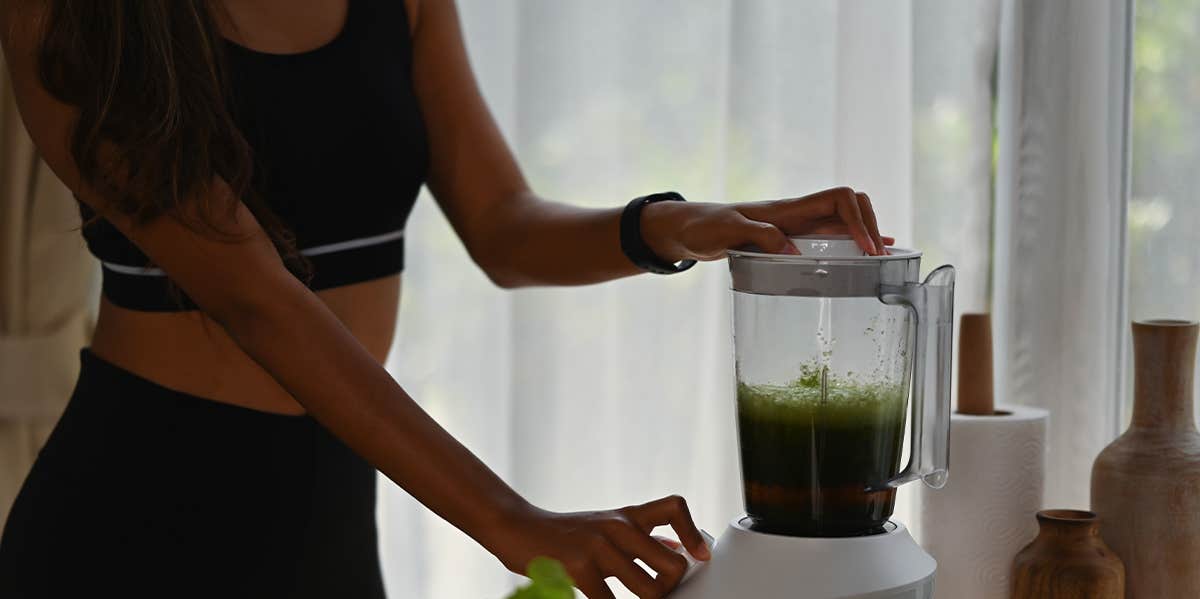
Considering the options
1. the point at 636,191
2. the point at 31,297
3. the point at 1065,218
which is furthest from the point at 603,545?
the point at 31,297

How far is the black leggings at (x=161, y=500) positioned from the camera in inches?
43.9

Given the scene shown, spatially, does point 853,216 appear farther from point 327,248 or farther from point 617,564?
point 327,248

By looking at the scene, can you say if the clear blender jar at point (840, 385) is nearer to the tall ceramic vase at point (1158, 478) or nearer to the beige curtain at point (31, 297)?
the tall ceramic vase at point (1158, 478)

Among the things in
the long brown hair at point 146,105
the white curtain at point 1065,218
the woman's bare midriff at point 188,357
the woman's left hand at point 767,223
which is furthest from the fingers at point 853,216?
the white curtain at point 1065,218

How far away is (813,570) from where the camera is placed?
2.52 feet

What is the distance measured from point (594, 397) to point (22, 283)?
0.86 meters

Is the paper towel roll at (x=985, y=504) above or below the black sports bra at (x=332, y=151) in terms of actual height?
below

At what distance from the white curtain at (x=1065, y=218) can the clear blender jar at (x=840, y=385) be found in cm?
77

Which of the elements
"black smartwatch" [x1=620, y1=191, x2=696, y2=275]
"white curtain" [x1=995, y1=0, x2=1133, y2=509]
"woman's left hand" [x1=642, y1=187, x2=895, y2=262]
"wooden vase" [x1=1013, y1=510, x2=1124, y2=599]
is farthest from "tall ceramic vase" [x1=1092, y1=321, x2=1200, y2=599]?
"white curtain" [x1=995, y1=0, x2=1133, y2=509]

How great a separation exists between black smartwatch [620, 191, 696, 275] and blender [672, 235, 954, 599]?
0.22 meters

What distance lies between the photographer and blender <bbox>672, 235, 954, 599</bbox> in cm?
78

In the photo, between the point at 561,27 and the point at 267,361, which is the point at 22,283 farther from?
the point at 267,361

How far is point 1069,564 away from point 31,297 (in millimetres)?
1466

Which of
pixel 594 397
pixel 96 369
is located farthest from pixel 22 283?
pixel 594 397
